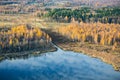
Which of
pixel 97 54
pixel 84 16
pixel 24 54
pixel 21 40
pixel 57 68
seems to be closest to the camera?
pixel 57 68

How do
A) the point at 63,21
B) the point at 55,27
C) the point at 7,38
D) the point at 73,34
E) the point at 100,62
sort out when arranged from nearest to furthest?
the point at 100,62 → the point at 7,38 → the point at 73,34 → the point at 55,27 → the point at 63,21

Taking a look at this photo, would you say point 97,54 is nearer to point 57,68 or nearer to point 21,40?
point 57,68

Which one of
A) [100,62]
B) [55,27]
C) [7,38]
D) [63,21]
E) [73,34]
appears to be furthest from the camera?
[63,21]

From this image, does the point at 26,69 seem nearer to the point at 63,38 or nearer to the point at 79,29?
the point at 63,38

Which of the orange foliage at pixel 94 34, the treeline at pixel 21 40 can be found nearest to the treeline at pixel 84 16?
the orange foliage at pixel 94 34

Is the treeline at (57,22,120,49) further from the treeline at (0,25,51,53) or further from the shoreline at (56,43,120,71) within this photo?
the treeline at (0,25,51,53)

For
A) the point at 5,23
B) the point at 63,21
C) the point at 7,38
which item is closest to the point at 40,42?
the point at 7,38

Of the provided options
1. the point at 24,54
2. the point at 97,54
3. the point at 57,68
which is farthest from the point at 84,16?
the point at 57,68
